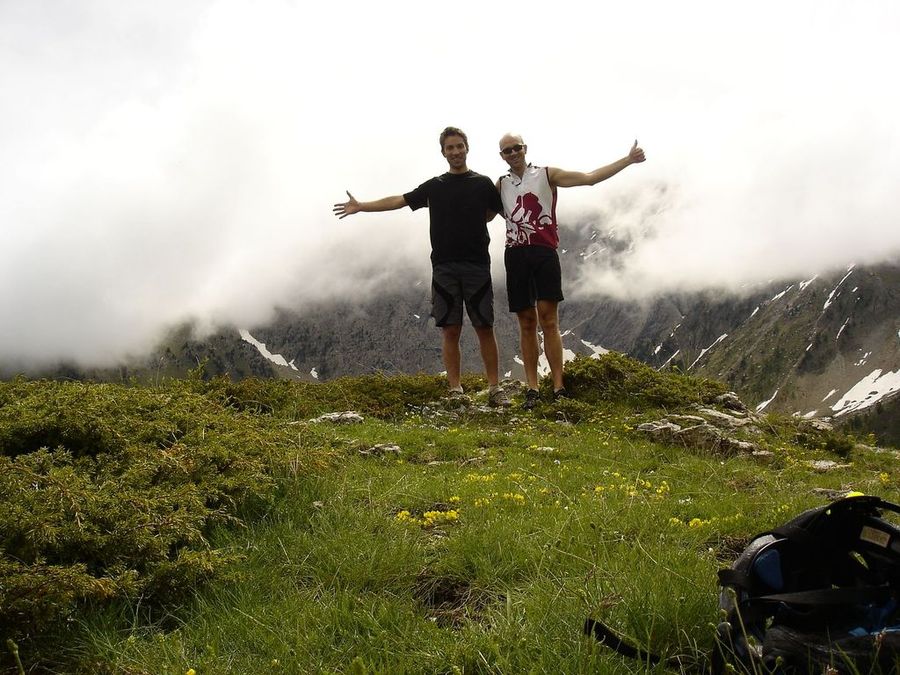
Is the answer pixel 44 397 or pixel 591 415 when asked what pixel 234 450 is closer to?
pixel 44 397

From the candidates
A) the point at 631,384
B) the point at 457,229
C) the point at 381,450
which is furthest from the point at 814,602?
the point at 631,384

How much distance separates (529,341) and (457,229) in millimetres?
2289

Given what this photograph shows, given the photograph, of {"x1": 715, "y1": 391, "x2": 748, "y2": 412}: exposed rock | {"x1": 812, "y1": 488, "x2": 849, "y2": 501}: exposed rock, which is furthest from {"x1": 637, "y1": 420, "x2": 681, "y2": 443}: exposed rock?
{"x1": 715, "y1": 391, "x2": 748, "y2": 412}: exposed rock

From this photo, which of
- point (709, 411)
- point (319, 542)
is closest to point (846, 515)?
point (319, 542)

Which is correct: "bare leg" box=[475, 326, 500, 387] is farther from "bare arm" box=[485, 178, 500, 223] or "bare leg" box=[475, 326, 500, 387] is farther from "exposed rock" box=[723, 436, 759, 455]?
"exposed rock" box=[723, 436, 759, 455]

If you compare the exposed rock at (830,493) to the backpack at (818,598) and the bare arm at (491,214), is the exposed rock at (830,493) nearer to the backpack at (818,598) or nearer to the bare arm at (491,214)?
the backpack at (818,598)

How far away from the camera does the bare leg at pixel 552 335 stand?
9969 mm

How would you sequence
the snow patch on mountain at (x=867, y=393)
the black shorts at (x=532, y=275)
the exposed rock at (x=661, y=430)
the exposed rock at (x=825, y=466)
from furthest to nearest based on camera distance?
1. the snow patch on mountain at (x=867, y=393)
2. the black shorts at (x=532, y=275)
3. the exposed rock at (x=661, y=430)
4. the exposed rock at (x=825, y=466)

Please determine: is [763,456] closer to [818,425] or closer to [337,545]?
[818,425]

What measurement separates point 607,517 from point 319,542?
1905 mm

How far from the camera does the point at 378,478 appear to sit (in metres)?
5.70

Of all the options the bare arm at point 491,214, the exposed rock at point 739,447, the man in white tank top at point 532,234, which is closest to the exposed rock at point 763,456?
the exposed rock at point 739,447

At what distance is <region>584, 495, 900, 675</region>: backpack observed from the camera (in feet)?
6.44

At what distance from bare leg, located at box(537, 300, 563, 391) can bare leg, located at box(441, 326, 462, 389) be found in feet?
4.89
